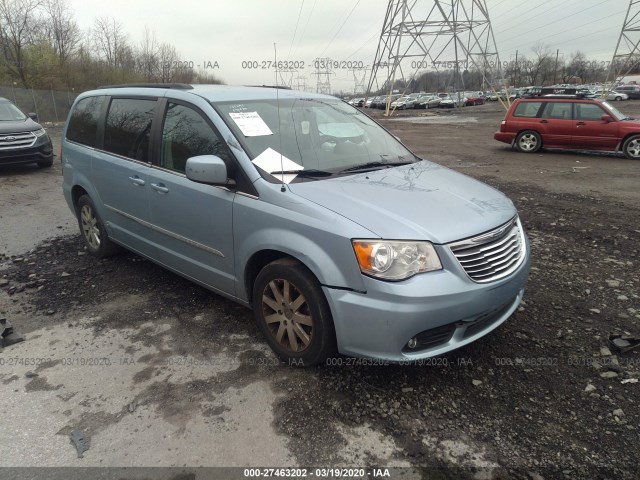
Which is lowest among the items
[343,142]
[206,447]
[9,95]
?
[206,447]

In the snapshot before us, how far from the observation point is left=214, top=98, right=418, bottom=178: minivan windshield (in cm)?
329

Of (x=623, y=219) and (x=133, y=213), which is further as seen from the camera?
(x=623, y=219)

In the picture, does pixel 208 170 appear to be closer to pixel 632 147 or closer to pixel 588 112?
pixel 588 112

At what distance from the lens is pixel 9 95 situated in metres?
28.2

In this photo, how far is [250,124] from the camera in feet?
11.0

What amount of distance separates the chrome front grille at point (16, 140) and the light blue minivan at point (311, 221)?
738 centimetres

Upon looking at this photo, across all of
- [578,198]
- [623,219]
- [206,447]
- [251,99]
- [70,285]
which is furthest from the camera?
[578,198]

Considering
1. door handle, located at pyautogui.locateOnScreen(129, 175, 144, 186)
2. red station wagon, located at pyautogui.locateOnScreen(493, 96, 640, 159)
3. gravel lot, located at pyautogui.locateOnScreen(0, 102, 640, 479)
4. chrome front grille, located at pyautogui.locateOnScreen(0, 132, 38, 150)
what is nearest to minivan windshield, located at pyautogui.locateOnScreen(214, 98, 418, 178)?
door handle, located at pyautogui.locateOnScreen(129, 175, 144, 186)

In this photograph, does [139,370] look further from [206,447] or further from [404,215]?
[404,215]

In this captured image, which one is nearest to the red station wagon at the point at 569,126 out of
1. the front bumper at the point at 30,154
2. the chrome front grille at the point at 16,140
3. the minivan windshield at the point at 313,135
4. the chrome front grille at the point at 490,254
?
the minivan windshield at the point at 313,135

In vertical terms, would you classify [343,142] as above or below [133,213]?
above

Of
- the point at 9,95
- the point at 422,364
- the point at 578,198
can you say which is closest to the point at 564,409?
the point at 422,364

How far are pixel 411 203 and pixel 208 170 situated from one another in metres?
1.34

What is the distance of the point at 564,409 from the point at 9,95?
34.4 metres
